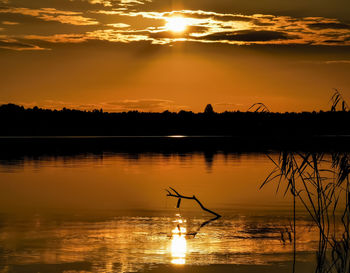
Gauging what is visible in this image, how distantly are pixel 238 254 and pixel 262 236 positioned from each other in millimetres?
2464

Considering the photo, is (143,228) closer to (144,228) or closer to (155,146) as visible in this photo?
(144,228)

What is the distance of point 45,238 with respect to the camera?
16859 mm

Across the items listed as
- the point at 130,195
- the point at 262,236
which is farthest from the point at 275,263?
the point at 130,195

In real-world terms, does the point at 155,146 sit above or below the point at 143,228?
below

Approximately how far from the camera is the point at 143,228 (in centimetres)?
1844

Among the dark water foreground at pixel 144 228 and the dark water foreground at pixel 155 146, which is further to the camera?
the dark water foreground at pixel 155 146

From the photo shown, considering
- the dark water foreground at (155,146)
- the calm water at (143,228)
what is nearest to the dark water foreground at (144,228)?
the calm water at (143,228)

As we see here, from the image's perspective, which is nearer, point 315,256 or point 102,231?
point 315,256

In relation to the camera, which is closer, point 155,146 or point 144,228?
point 144,228

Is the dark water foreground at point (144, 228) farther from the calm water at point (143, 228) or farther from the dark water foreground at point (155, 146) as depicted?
the dark water foreground at point (155, 146)

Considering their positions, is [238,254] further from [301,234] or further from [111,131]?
[111,131]

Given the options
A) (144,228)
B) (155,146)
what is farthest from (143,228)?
(155,146)

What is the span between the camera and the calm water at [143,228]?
14133mm

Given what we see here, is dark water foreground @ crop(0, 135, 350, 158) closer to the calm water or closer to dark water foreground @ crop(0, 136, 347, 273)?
the calm water
